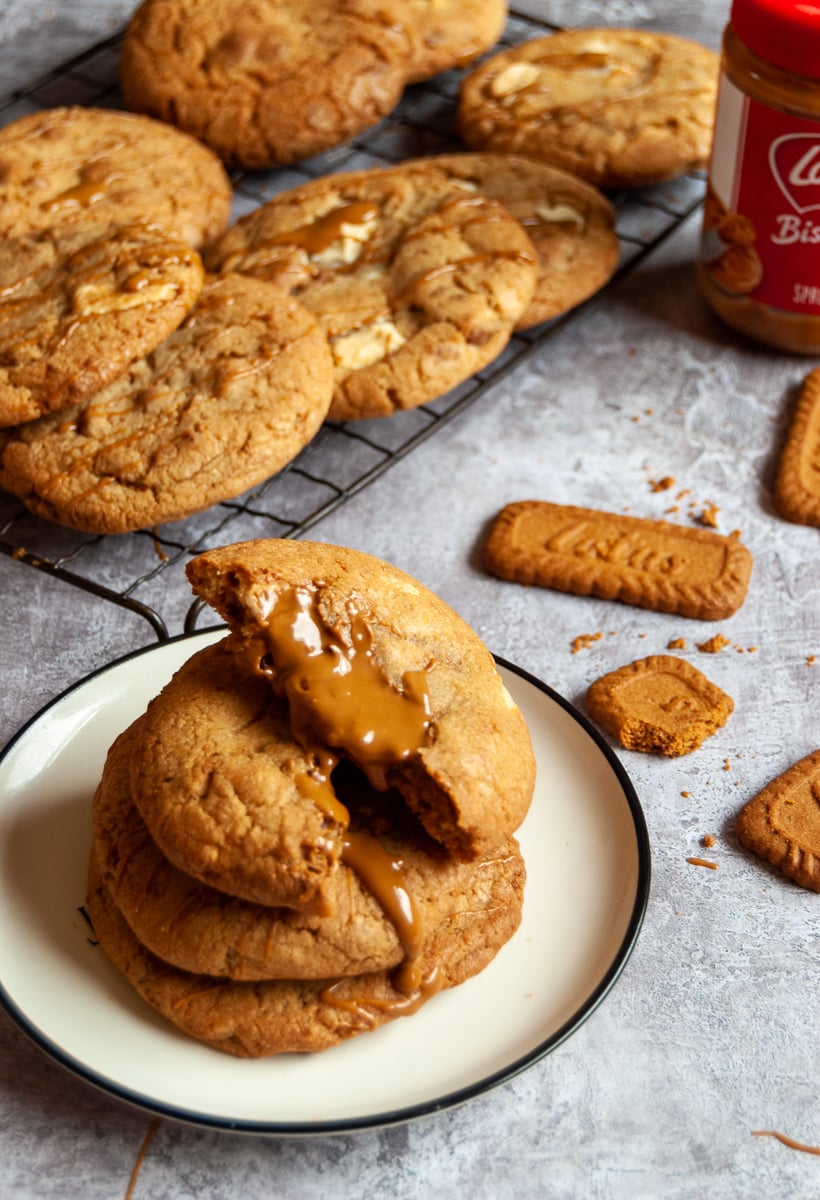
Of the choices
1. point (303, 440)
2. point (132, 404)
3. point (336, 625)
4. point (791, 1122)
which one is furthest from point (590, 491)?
point (791, 1122)

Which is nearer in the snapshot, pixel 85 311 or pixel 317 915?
pixel 317 915

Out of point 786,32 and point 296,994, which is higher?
point 786,32

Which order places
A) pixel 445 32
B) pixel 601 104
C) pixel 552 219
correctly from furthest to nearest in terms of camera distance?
1. pixel 445 32
2. pixel 601 104
3. pixel 552 219

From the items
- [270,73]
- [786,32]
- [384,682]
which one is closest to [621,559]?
[384,682]

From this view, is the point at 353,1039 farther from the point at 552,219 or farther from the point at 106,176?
the point at 106,176

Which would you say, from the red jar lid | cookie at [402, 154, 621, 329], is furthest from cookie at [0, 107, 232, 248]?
the red jar lid

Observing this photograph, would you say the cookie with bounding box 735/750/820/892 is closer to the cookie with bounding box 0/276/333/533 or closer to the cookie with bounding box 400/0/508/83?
the cookie with bounding box 0/276/333/533
